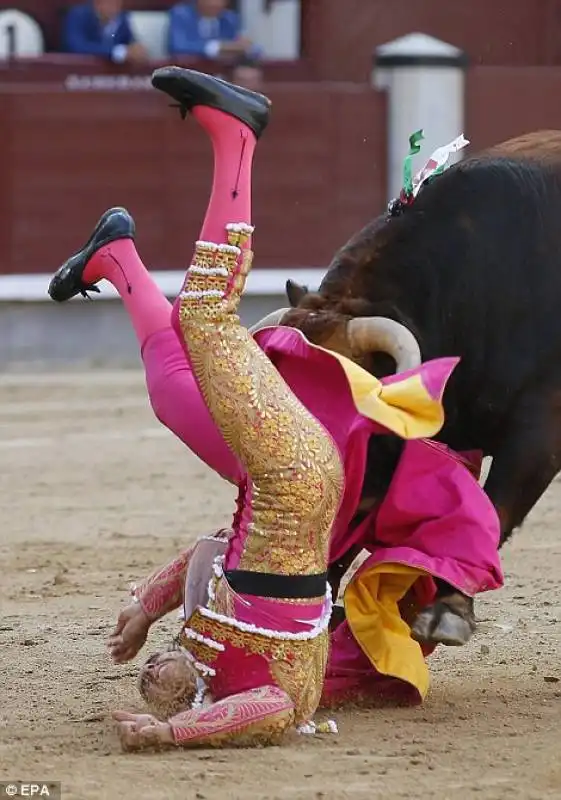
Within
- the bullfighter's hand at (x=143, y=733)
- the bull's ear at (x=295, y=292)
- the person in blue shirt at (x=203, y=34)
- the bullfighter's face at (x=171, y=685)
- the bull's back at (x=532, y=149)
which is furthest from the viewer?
the person in blue shirt at (x=203, y=34)

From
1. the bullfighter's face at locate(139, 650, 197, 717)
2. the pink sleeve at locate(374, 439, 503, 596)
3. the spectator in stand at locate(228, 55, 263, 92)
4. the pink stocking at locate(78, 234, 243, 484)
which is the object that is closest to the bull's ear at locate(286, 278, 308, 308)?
the pink stocking at locate(78, 234, 243, 484)

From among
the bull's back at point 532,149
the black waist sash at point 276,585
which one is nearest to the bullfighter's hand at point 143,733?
the black waist sash at point 276,585

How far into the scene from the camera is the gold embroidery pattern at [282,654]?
2492mm

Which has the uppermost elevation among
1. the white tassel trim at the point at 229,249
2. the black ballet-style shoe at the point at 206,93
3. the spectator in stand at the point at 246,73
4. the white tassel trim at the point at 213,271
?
the black ballet-style shoe at the point at 206,93

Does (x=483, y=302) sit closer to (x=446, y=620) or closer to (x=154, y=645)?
(x=446, y=620)

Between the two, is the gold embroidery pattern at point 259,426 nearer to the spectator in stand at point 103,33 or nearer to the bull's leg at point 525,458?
the bull's leg at point 525,458

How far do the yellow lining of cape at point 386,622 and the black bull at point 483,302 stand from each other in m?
0.32

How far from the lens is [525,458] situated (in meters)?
3.01

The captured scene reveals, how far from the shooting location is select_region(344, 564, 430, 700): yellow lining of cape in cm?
271

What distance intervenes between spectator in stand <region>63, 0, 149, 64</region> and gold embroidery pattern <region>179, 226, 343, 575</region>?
259 inches

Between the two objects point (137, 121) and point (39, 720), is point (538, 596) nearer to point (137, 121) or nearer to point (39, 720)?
point (39, 720)

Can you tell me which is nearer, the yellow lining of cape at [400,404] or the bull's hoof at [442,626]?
the yellow lining of cape at [400,404]

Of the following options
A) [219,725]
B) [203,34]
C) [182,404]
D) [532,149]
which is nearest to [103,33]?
[203,34]

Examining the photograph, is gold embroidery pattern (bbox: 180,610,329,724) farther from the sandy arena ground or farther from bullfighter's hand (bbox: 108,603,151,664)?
bullfighter's hand (bbox: 108,603,151,664)
